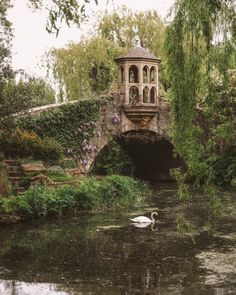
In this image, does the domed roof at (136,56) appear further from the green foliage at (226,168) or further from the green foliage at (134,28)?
the green foliage at (134,28)

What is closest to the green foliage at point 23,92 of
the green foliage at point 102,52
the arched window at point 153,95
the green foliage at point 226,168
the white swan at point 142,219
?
the white swan at point 142,219

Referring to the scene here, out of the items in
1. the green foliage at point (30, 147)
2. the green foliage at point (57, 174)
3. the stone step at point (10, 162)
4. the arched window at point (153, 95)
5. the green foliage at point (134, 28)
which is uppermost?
the green foliage at point (134, 28)

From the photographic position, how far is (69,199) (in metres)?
16.1

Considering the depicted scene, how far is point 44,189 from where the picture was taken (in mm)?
16078

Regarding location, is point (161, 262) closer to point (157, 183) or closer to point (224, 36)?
point (224, 36)

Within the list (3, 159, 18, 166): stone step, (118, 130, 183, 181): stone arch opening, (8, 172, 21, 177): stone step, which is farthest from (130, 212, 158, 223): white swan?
(118, 130, 183, 181): stone arch opening

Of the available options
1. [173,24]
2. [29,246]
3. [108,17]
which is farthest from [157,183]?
[173,24]

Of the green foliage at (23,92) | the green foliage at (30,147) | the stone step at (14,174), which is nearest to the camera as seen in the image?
the green foliage at (23,92)

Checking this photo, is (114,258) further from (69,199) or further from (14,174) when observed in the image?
(14,174)

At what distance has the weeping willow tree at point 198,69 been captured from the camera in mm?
7180

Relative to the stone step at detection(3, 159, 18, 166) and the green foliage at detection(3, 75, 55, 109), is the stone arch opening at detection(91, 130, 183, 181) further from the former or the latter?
the green foliage at detection(3, 75, 55, 109)

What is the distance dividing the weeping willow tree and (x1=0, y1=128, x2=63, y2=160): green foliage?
432 inches

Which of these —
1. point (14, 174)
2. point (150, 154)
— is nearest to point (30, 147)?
point (14, 174)

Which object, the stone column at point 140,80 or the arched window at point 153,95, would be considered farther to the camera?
the arched window at point 153,95
